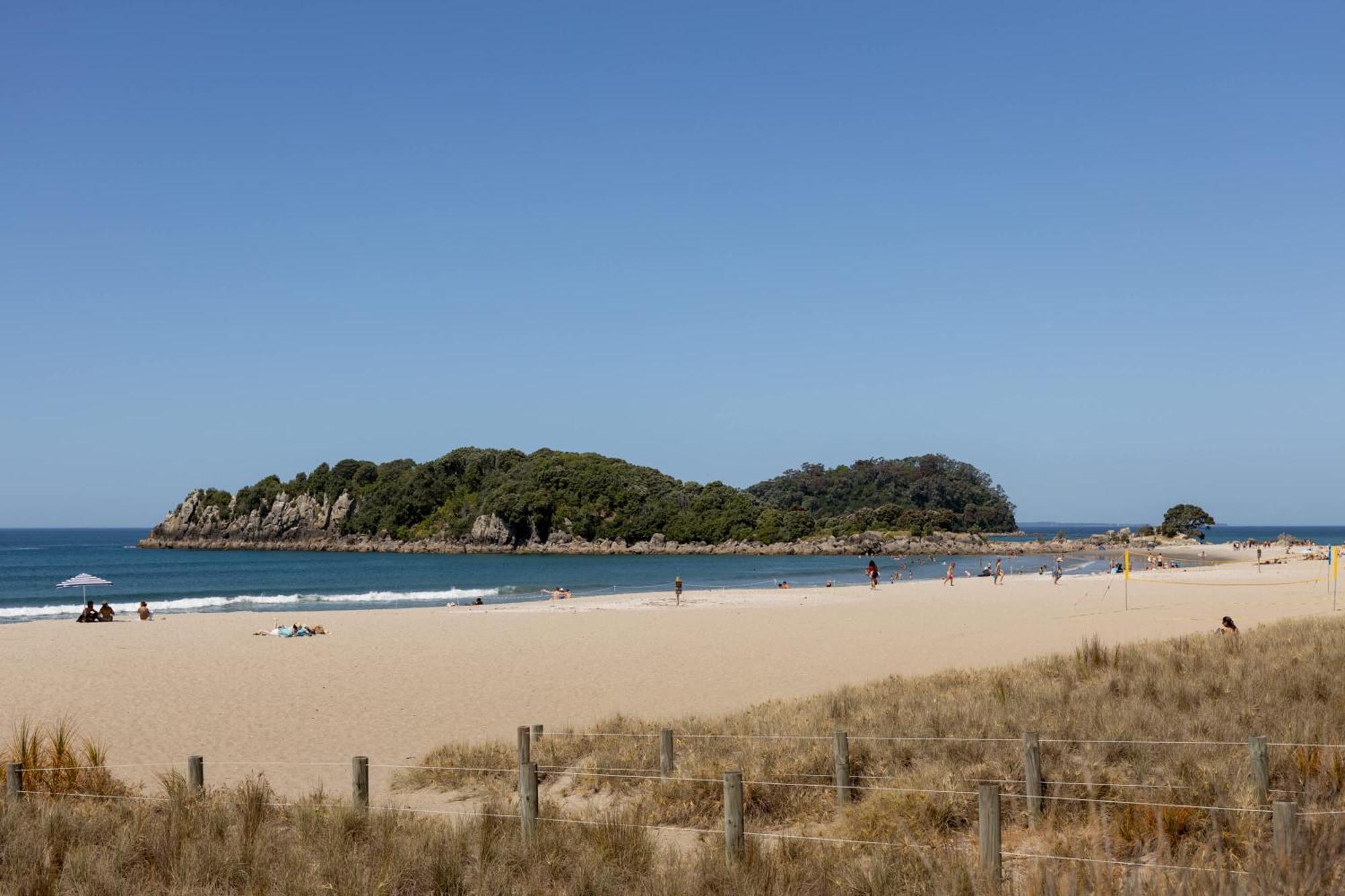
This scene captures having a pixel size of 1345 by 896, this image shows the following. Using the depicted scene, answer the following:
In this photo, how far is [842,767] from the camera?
8953mm

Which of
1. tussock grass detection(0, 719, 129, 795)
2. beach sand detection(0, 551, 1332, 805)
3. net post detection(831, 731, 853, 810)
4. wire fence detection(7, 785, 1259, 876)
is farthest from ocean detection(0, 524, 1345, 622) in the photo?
net post detection(831, 731, 853, 810)

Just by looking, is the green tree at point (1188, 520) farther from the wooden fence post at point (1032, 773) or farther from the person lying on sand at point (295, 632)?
the wooden fence post at point (1032, 773)

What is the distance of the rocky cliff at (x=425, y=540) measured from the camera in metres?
112

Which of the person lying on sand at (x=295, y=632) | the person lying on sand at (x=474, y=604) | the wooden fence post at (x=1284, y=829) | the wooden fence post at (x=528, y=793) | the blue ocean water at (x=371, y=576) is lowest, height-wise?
the blue ocean water at (x=371, y=576)

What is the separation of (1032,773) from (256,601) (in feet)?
152

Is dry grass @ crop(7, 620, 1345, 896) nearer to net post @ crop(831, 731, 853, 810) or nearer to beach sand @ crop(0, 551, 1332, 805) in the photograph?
net post @ crop(831, 731, 853, 810)

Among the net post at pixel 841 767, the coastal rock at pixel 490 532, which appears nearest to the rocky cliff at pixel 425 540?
the coastal rock at pixel 490 532

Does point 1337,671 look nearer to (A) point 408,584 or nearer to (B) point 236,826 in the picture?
(B) point 236,826

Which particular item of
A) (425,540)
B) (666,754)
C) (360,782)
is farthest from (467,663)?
(425,540)

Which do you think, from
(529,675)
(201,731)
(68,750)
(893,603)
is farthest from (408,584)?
(68,750)

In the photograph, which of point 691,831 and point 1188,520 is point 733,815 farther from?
point 1188,520

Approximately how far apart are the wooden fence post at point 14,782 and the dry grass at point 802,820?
0.15 m

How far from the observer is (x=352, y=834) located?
25.9ft

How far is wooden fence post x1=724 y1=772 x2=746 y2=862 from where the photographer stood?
7031 mm
